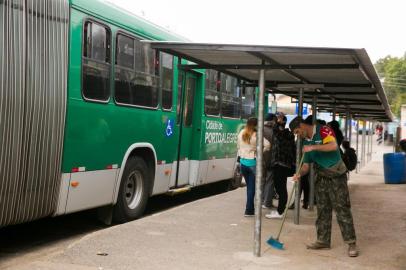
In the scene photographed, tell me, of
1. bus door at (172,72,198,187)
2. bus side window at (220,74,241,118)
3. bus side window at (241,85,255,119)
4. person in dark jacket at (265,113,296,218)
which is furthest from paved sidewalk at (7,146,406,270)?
bus side window at (241,85,255,119)

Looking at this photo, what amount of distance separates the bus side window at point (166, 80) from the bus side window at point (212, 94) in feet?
5.46

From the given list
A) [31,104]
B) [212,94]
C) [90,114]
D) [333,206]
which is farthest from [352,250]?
[212,94]

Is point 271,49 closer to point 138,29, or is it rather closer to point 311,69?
point 311,69

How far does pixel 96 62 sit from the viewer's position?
25.1 ft

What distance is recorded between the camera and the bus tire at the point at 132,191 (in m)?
8.53

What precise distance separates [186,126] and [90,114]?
3480 millimetres

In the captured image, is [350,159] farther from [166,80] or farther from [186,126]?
[166,80]

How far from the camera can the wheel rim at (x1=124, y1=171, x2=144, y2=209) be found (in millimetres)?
8859

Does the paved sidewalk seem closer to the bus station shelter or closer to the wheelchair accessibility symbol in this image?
the bus station shelter

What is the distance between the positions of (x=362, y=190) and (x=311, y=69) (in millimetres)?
8158

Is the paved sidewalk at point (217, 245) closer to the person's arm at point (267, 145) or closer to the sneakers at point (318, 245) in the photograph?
the sneakers at point (318, 245)

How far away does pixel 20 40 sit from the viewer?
19.9 feet

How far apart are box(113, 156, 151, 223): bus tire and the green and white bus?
2cm

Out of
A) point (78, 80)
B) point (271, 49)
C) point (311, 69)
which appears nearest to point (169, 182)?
point (78, 80)
